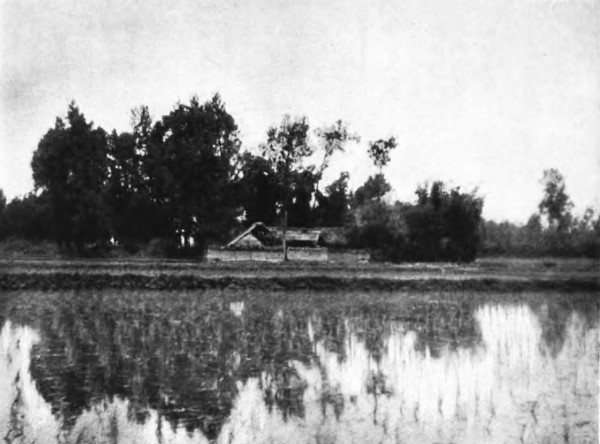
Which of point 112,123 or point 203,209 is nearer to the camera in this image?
point 112,123

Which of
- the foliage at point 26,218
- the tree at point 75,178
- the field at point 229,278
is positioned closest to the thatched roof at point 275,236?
the field at point 229,278

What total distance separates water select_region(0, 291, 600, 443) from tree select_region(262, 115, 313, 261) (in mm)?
4617

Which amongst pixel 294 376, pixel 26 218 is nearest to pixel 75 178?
pixel 26 218

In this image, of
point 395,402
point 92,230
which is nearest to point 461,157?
point 395,402

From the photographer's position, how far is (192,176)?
25.1 meters

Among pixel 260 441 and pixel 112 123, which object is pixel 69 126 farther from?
pixel 260 441

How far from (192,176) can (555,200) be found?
16692mm

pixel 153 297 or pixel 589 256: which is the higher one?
pixel 589 256

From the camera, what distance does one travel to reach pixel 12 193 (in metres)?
11.5

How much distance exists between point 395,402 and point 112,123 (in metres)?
9.68

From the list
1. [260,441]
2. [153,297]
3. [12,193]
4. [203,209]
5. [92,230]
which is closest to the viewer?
[260,441]

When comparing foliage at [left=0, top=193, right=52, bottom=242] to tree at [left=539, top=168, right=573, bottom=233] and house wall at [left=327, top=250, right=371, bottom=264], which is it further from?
house wall at [left=327, top=250, right=371, bottom=264]

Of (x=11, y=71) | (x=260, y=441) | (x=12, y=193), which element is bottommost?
(x=260, y=441)

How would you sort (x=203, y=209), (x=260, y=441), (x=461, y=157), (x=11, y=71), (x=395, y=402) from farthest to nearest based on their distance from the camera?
(x=203, y=209), (x=461, y=157), (x=11, y=71), (x=395, y=402), (x=260, y=441)
